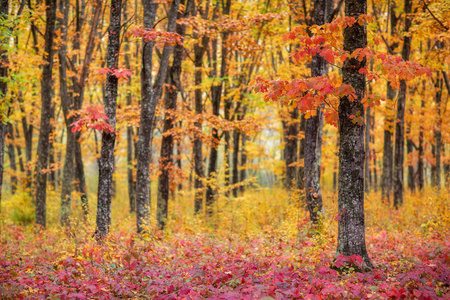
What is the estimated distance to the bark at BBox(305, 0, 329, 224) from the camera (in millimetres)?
8781

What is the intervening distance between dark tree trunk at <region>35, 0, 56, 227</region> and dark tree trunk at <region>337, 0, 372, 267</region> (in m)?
10.4

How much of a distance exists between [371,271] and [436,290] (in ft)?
3.91

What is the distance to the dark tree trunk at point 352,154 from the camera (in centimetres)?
546

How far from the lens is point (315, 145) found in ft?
29.7

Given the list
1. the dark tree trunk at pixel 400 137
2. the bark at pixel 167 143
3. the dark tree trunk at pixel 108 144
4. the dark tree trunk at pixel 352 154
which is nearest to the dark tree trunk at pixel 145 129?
the dark tree trunk at pixel 108 144

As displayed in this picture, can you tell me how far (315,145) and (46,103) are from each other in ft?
32.9

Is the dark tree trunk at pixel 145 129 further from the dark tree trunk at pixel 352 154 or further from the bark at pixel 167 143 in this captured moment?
the dark tree trunk at pixel 352 154

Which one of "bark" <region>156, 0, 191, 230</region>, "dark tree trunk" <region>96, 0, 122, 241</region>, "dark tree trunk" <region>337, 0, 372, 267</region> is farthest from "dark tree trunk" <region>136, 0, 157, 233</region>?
"dark tree trunk" <region>337, 0, 372, 267</region>

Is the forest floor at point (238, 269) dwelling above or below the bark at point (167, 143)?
below

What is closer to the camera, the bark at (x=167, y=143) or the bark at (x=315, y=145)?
the bark at (x=315, y=145)

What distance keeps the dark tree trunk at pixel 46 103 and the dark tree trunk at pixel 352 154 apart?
34.1ft

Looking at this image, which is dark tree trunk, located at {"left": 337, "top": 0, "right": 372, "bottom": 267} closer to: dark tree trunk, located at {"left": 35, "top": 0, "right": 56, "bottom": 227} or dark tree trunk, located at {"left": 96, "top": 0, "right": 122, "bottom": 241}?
dark tree trunk, located at {"left": 96, "top": 0, "right": 122, "bottom": 241}

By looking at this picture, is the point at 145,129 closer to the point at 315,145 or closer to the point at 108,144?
the point at 108,144

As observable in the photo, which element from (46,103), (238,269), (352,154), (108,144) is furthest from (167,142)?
(352,154)
